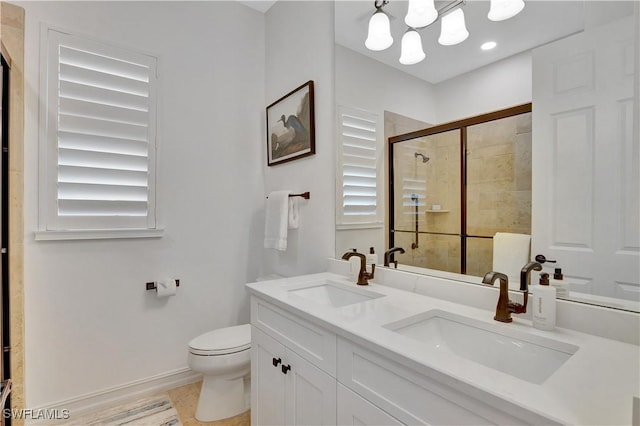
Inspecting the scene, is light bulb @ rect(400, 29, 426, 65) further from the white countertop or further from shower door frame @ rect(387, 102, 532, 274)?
the white countertop

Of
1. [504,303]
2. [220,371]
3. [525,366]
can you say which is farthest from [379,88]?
[220,371]

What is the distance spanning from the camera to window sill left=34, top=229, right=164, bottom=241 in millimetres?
1719

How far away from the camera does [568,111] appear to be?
958mm

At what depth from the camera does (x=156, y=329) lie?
2.07 meters

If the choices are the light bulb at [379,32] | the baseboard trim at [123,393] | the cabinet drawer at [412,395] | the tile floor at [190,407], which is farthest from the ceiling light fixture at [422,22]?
the baseboard trim at [123,393]

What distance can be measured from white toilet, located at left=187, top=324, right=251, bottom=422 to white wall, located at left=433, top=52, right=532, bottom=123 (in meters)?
1.63

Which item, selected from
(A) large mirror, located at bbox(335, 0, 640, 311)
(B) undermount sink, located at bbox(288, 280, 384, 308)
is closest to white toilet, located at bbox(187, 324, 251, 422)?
(B) undermount sink, located at bbox(288, 280, 384, 308)

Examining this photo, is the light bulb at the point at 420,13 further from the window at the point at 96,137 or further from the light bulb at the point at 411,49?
the window at the point at 96,137

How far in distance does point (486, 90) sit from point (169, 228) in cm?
200

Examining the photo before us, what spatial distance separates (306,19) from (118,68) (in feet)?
4.08

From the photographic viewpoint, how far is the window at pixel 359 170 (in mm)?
1652

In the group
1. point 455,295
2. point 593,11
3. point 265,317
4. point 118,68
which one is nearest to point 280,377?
point 265,317

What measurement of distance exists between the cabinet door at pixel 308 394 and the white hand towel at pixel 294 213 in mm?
1016

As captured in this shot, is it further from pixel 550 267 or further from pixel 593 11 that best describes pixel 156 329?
pixel 593 11
